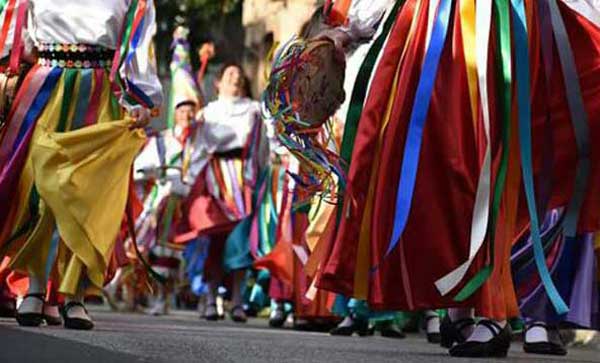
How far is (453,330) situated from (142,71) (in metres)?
2.10

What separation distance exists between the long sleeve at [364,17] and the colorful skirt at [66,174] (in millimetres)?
1655

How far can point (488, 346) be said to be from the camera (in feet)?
22.7

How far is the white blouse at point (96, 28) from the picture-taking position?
8602 millimetres

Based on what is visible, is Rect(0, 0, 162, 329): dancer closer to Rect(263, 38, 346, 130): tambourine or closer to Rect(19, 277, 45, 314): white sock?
Rect(19, 277, 45, 314): white sock

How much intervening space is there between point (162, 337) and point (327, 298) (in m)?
3.92

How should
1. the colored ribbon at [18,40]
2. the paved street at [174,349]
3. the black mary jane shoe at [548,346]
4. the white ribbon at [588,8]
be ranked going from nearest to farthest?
1. the paved street at [174,349]
2. the white ribbon at [588,8]
3. the black mary jane shoe at [548,346]
4. the colored ribbon at [18,40]

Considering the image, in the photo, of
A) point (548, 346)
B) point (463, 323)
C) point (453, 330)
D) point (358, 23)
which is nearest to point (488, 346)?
point (463, 323)

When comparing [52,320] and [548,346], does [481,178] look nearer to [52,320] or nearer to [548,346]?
[548,346]

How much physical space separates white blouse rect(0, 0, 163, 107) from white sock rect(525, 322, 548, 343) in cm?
195

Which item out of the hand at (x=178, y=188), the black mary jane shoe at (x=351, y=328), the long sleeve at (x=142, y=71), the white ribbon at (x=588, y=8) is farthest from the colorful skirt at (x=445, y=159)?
the hand at (x=178, y=188)

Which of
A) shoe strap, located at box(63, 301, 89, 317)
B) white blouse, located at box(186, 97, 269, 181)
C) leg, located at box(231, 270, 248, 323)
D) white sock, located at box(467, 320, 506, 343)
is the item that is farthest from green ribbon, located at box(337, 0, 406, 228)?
leg, located at box(231, 270, 248, 323)

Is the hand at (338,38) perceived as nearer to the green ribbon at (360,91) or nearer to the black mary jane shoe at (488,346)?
the green ribbon at (360,91)

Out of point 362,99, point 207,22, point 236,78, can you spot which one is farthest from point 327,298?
point 207,22

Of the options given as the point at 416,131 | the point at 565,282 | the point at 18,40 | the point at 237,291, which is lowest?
the point at 237,291
